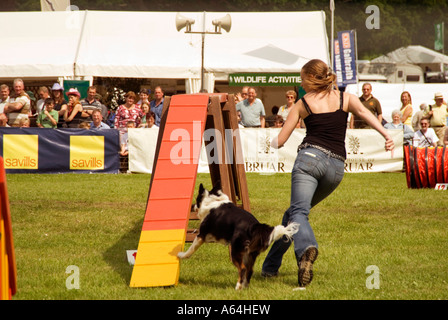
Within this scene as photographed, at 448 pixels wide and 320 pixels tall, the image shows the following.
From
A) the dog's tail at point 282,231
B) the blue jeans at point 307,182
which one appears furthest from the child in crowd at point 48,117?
the dog's tail at point 282,231

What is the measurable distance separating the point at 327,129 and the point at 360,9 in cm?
5520

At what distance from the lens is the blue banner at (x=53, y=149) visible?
15344 mm

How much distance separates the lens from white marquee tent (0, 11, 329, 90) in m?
19.9

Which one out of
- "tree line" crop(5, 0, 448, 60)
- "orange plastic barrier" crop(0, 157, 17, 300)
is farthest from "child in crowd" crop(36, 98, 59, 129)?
"tree line" crop(5, 0, 448, 60)

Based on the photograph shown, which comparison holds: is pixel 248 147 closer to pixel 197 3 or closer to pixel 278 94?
pixel 278 94

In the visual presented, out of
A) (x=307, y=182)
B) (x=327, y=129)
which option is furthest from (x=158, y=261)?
(x=327, y=129)

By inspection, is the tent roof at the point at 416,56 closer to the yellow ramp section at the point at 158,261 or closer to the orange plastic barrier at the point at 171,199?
the orange plastic barrier at the point at 171,199

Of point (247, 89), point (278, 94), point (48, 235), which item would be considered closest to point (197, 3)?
point (278, 94)

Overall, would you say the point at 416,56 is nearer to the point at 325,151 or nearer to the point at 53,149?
the point at 53,149

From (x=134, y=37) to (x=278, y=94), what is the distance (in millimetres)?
6865

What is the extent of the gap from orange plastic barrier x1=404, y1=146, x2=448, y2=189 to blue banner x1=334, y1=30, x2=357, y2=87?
486 inches

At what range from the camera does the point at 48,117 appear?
1617cm

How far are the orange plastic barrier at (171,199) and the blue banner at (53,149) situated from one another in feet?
30.6

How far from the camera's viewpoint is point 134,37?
2089 centimetres
